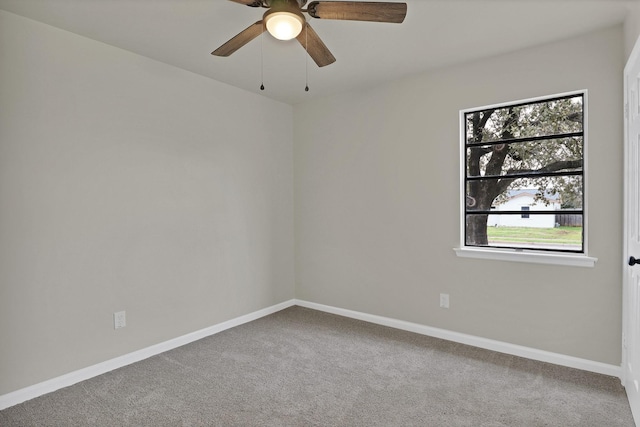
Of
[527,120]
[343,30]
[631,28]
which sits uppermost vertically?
[343,30]

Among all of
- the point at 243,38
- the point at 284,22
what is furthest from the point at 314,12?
the point at 243,38

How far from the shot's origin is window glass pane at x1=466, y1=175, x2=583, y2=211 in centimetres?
285

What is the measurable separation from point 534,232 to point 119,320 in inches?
134

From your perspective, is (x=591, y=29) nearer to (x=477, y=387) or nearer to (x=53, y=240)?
(x=477, y=387)

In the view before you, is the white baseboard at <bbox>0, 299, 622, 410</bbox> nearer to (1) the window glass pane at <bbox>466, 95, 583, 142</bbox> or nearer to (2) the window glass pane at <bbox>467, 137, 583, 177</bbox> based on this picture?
(2) the window glass pane at <bbox>467, 137, 583, 177</bbox>

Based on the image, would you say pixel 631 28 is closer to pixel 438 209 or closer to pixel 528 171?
pixel 528 171

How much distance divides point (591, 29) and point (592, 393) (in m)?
2.49

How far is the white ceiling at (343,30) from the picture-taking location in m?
2.29

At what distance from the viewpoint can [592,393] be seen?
2.38 metres

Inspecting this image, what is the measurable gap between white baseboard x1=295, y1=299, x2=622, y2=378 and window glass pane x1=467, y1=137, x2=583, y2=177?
1.44 meters

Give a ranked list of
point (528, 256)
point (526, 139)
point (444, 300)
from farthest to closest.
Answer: point (444, 300), point (526, 139), point (528, 256)

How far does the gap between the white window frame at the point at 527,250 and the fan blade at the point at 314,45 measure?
1.54 metres

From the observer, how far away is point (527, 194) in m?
3.05

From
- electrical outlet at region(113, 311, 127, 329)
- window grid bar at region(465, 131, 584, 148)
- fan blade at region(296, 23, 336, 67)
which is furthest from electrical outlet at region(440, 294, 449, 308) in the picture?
electrical outlet at region(113, 311, 127, 329)
